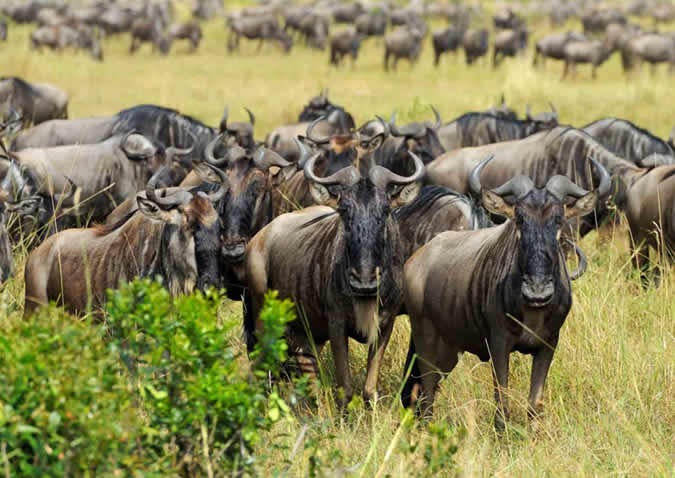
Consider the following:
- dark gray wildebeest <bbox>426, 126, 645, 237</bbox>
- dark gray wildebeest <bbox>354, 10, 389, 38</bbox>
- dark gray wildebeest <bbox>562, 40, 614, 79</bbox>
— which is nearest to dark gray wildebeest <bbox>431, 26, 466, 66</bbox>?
dark gray wildebeest <bbox>562, 40, 614, 79</bbox>

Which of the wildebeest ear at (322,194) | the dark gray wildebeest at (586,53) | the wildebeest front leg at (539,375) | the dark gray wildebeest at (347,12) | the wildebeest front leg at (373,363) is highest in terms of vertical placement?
the wildebeest ear at (322,194)

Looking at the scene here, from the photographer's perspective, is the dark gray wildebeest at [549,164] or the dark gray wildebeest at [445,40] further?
the dark gray wildebeest at [445,40]

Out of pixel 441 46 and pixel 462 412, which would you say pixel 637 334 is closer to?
pixel 462 412

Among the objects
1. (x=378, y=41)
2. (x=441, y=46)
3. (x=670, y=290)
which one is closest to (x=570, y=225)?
(x=670, y=290)

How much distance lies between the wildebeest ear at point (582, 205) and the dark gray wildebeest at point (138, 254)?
1.72 m

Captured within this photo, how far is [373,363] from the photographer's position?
503cm

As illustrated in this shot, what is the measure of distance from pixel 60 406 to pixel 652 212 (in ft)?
17.9

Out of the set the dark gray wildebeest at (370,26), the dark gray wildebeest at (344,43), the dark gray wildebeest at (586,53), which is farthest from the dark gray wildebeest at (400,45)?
the dark gray wildebeest at (370,26)

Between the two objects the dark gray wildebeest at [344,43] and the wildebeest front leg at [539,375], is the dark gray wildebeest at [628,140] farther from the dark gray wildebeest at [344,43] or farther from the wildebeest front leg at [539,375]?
the dark gray wildebeest at [344,43]

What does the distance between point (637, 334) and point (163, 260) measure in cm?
264

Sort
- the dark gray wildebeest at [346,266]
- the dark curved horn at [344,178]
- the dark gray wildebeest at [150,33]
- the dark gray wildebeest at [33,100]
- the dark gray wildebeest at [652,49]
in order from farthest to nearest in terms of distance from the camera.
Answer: the dark gray wildebeest at [150,33], the dark gray wildebeest at [652,49], the dark gray wildebeest at [33,100], the dark curved horn at [344,178], the dark gray wildebeest at [346,266]

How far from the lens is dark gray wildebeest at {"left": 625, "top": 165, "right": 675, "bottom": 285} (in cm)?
732

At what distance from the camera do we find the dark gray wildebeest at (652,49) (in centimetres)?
2720

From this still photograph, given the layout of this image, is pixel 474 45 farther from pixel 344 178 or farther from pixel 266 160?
pixel 344 178
